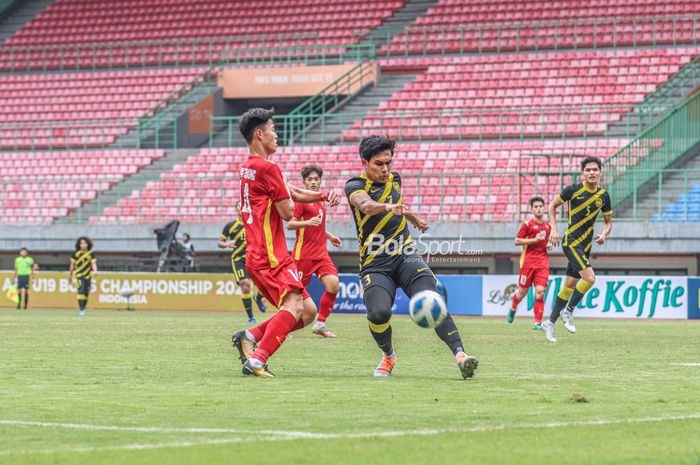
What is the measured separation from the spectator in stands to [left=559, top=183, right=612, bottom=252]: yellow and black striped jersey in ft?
63.1

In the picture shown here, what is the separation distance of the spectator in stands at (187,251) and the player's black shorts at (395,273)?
25.2 meters

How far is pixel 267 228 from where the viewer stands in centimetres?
1159

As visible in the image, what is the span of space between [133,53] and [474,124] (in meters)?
16.2

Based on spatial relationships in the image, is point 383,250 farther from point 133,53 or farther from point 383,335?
point 133,53

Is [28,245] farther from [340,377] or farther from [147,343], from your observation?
[340,377]

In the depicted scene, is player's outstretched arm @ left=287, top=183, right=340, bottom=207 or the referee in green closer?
player's outstretched arm @ left=287, top=183, right=340, bottom=207

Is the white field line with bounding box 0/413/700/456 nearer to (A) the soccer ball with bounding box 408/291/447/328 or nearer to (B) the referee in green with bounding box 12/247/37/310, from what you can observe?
(A) the soccer ball with bounding box 408/291/447/328

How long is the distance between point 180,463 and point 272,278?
202 inches

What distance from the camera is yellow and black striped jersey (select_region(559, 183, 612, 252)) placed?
19.1 m

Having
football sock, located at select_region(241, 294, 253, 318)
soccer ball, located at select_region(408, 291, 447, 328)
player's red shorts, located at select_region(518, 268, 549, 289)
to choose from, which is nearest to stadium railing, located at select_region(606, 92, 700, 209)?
player's red shorts, located at select_region(518, 268, 549, 289)

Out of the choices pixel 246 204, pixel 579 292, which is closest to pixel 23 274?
pixel 579 292

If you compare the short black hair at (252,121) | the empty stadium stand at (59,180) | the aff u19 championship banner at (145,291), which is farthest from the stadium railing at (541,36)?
the short black hair at (252,121)

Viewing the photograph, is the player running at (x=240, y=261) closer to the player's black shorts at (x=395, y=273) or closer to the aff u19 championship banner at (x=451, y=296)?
the aff u19 championship banner at (x=451, y=296)

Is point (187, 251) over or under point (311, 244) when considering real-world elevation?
under
